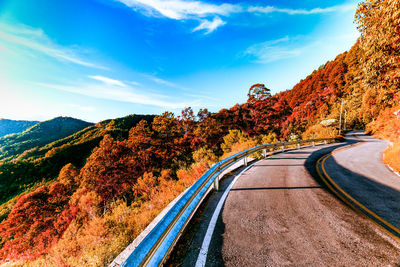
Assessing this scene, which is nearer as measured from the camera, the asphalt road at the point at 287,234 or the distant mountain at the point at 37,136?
the asphalt road at the point at 287,234

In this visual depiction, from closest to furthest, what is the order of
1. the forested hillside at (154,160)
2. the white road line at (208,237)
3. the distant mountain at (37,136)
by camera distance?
1. the white road line at (208,237)
2. the forested hillside at (154,160)
3. the distant mountain at (37,136)

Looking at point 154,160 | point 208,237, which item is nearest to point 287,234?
point 208,237

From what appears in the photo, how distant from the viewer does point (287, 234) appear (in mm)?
2754

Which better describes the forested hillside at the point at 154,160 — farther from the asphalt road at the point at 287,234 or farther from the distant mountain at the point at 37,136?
the distant mountain at the point at 37,136

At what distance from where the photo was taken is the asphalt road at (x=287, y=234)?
2.20 metres

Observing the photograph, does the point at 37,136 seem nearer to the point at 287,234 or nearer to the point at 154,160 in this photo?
the point at 154,160

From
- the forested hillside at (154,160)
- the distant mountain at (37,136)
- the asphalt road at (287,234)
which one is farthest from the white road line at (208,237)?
the distant mountain at (37,136)

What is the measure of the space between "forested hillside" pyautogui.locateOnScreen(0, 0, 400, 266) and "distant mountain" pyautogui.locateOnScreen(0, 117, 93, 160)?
97.1 m

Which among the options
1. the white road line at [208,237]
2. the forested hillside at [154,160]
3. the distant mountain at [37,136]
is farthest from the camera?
the distant mountain at [37,136]

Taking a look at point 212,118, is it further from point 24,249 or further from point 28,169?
point 28,169

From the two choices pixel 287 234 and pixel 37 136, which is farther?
pixel 37 136

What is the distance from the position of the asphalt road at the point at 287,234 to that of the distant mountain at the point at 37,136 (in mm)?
141512

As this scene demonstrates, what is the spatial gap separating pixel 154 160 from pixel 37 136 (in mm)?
158135

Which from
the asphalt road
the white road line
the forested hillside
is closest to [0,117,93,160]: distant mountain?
the forested hillside
